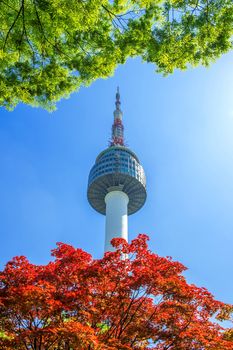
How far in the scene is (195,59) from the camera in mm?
9781

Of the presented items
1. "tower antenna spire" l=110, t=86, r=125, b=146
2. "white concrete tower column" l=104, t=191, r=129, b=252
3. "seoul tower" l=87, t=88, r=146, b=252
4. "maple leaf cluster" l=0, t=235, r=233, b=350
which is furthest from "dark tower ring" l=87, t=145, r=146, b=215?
"maple leaf cluster" l=0, t=235, r=233, b=350

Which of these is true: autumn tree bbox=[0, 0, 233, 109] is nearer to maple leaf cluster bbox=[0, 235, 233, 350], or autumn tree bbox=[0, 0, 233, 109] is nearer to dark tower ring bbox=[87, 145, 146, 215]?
maple leaf cluster bbox=[0, 235, 233, 350]

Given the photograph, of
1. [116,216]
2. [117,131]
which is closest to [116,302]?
[116,216]

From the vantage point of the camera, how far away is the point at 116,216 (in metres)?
63.5

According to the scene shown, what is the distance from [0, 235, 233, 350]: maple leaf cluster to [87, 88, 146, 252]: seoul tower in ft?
152

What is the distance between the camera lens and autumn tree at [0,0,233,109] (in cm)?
859

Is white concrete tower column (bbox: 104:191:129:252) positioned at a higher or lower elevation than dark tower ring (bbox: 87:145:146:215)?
lower

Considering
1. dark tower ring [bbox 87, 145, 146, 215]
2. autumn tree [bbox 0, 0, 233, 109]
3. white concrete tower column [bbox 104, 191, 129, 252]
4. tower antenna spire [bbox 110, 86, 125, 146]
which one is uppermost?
tower antenna spire [bbox 110, 86, 125, 146]

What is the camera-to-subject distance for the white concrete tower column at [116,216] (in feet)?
202

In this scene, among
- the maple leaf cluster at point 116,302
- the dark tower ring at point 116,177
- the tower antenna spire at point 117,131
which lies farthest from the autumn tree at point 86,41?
the tower antenna spire at point 117,131

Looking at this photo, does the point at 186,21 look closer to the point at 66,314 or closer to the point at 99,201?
the point at 66,314

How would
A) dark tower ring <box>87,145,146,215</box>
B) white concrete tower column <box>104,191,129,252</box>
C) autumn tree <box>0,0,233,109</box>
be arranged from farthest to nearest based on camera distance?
dark tower ring <box>87,145,146,215</box>, white concrete tower column <box>104,191,129,252</box>, autumn tree <box>0,0,233,109</box>

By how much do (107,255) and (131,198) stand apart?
5466 centimetres

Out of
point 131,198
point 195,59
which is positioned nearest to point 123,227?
point 131,198
